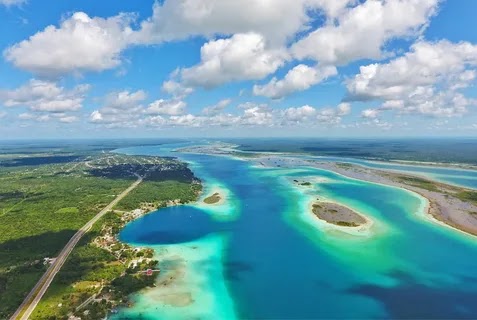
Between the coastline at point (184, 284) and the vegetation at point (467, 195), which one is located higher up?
the vegetation at point (467, 195)

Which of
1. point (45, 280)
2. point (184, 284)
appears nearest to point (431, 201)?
point (184, 284)

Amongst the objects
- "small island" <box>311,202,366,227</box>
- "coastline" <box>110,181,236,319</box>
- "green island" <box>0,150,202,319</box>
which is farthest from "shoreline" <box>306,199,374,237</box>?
"green island" <box>0,150,202,319</box>

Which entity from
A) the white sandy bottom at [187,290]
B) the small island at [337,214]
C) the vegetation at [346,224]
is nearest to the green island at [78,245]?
the white sandy bottom at [187,290]

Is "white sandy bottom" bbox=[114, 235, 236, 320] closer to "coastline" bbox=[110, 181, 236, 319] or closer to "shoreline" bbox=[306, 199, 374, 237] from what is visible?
"coastline" bbox=[110, 181, 236, 319]

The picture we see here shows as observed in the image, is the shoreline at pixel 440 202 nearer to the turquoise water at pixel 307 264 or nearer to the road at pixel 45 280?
the turquoise water at pixel 307 264

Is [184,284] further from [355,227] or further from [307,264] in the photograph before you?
[355,227]

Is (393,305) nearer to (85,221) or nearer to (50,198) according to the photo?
(85,221)
